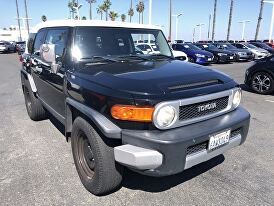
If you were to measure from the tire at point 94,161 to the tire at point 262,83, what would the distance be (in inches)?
285

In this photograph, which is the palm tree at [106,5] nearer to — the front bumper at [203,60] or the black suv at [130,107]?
the front bumper at [203,60]

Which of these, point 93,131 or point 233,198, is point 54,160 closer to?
point 93,131

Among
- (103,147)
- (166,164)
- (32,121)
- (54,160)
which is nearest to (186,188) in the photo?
(166,164)

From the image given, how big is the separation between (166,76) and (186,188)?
132 cm

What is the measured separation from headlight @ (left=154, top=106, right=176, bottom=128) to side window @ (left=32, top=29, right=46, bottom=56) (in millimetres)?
3177

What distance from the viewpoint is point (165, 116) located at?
2.77 m

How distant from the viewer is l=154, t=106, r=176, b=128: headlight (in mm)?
2719

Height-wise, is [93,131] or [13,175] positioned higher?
[93,131]

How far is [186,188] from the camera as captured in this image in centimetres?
341

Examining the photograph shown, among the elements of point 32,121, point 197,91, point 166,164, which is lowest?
point 32,121

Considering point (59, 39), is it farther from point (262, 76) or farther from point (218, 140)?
point (262, 76)

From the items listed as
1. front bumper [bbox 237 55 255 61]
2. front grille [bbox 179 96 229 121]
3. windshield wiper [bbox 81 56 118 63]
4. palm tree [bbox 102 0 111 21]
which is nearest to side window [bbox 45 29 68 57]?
windshield wiper [bbox 81 56 118 63]

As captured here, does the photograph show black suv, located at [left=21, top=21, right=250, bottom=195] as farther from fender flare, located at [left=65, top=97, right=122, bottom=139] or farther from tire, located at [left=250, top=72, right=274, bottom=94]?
tire, located at [left=250, top=72, right=274, bottom=94]

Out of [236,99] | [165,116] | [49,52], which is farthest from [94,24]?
[236,99]
